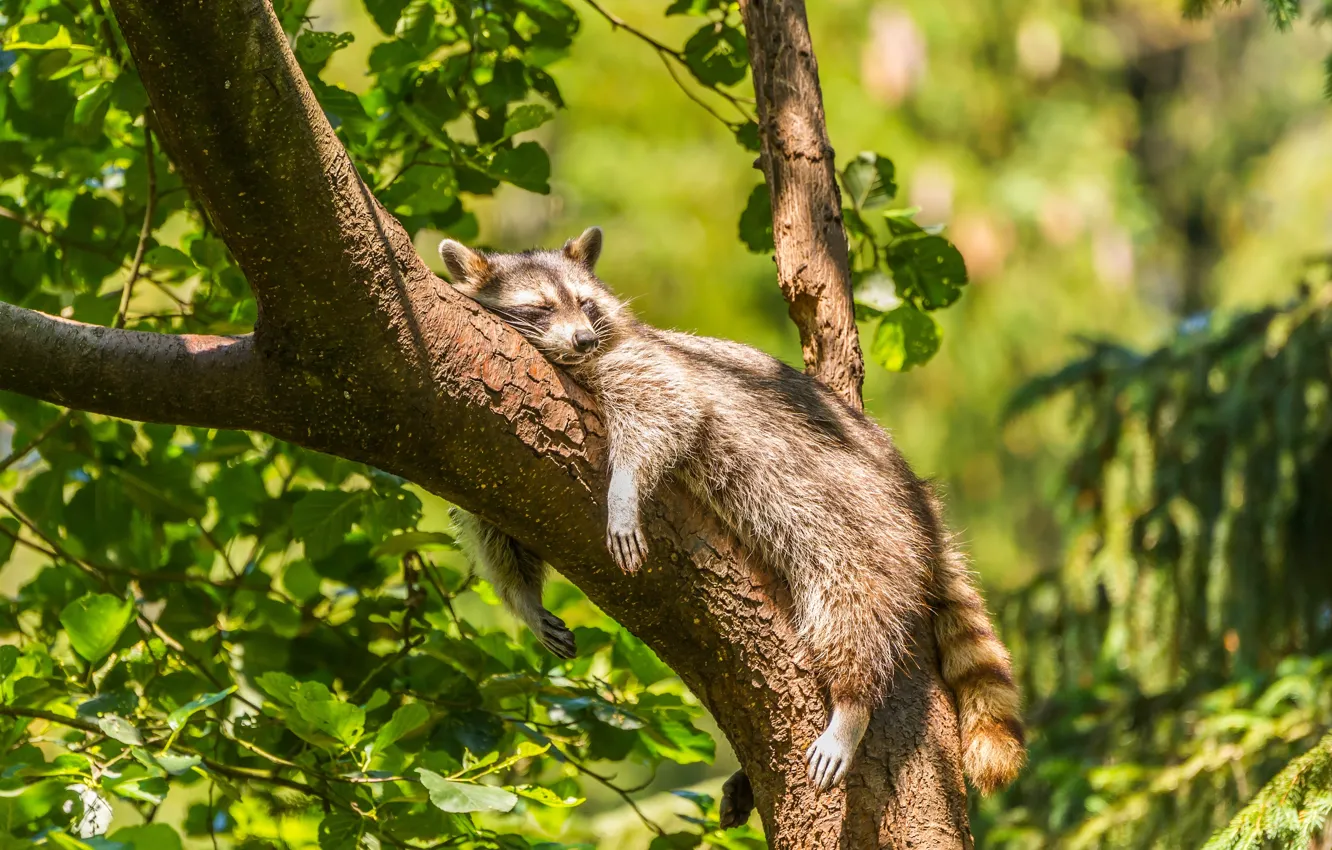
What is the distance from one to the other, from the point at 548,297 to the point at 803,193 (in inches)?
29.1

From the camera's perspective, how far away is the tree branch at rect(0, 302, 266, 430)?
2.15 metres

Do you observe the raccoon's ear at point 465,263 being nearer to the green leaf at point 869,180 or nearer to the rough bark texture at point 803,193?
the rough bark texture at point 803,193

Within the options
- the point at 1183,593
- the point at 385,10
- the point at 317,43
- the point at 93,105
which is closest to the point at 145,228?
the point at 93,105

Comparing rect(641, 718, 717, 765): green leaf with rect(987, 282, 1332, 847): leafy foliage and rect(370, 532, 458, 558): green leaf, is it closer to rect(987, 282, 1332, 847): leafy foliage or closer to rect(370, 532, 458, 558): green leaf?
rect(370, 532, 458, 558): green leaf

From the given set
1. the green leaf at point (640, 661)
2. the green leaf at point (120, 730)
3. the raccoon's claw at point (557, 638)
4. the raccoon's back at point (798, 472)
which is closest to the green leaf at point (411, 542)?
the raccoon's claw at point (557, 638)

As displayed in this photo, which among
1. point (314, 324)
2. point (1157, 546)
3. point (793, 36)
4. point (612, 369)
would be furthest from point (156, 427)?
point (1157, 546)

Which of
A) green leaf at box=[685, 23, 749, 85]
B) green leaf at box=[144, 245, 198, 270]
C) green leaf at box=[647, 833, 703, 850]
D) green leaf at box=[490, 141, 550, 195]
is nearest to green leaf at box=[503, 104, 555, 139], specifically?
green leaf at box=[490, 141, 550, 195]

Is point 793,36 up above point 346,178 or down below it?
above

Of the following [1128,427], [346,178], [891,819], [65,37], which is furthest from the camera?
[1128,427]

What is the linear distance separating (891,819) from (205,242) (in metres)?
1.97

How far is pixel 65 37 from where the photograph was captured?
2.91 meters

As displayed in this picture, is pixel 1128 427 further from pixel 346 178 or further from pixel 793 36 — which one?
pixel 346 178

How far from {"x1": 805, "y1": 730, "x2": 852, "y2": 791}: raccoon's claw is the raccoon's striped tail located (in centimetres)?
34

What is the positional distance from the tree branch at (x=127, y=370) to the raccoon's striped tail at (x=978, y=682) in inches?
62.0
